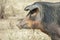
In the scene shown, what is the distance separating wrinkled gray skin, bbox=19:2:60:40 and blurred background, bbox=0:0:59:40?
171 centimetres

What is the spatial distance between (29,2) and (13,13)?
16.0 inches

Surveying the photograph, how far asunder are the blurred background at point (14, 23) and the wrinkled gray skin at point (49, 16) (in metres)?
1.71

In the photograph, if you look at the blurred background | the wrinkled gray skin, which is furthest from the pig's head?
the blurred background

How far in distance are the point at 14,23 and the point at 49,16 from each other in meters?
2.30

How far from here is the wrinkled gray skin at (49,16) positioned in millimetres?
4773

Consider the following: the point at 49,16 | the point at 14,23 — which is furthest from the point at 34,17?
the point at 14,23

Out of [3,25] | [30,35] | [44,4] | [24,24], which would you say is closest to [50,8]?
[44,4]

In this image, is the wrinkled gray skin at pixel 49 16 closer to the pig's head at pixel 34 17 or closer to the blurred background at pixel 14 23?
the pig's head at pixel 34 17

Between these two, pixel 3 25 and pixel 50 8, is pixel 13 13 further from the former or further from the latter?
pixel 50 8

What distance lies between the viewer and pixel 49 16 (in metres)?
4.84

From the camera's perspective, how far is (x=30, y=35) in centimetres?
673

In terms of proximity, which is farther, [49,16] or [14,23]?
[14,23]

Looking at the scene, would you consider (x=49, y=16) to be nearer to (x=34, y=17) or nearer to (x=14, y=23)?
(x=34, y=17)

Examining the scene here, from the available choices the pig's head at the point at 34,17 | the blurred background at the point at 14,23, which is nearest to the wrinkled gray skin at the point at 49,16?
the pig's head at the point at 34,17
